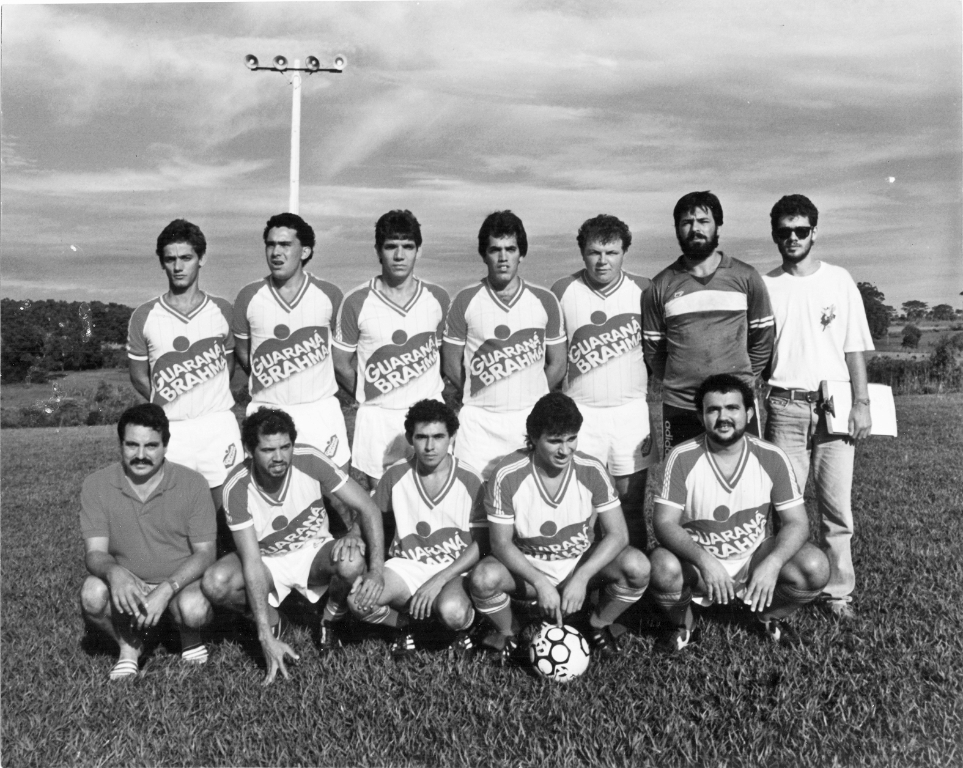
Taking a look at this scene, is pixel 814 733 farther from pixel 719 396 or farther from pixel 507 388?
pixel 507 388

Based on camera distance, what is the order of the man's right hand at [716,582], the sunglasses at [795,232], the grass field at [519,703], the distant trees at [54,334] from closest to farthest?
the grass field at [519,703] < the man's right hand at [716,582] < the sunglasses at [795,232] < the distant trees at [54,334]

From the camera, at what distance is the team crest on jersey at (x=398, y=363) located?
4918 mm

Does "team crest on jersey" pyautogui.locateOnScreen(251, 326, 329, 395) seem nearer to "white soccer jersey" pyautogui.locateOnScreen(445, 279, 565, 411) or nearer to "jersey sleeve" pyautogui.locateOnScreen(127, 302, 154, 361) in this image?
"jersey sleeve" pyautogui.locateOnScreen(127, 302, 154, 361)

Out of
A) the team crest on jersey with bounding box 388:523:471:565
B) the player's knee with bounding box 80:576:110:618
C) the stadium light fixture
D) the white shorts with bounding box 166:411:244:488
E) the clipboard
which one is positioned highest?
the stadium light fixture

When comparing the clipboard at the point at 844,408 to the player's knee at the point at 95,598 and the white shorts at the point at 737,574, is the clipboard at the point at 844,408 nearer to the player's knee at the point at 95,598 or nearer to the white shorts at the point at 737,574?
the white shorts at the point at 737,574

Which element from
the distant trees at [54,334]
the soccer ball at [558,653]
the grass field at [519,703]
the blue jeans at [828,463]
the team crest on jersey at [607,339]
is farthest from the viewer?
the distant trees at [54,334]

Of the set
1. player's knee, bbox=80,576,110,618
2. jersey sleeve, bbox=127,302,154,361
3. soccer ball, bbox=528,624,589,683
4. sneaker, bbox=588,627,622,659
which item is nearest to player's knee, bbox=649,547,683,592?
sneaker, bbox=588,627,622,659

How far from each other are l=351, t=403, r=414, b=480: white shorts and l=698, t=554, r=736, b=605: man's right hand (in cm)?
188

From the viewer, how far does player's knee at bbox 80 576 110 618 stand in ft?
13.8

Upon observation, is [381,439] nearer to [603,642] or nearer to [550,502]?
[550,502]

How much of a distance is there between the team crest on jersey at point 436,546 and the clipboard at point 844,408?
87.0 inches

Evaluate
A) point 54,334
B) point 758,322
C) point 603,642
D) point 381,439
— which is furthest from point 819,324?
point 54,334

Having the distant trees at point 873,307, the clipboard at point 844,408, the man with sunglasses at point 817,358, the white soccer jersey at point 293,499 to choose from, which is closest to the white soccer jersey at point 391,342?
the white soccer jersey at point 293,499

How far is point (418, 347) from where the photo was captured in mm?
4934
